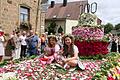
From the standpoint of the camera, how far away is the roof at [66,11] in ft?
236

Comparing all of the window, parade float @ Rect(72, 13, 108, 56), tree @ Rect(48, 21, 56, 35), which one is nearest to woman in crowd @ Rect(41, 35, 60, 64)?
parade float @ Rect(72, 13, 108, 56)

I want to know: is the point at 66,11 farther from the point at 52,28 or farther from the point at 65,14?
the point at 52,28

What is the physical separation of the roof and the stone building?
1737 inches

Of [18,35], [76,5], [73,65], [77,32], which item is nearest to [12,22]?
[18,35]

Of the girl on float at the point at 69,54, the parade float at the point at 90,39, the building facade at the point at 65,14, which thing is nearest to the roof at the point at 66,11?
the building facade at the point at 65,14

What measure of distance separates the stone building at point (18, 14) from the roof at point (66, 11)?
44.1 meters

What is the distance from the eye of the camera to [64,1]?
3034 inches

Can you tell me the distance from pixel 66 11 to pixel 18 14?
169 feet

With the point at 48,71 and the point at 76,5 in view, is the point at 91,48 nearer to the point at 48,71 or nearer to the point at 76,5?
the point at 48,71

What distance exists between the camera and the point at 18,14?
77.2ft

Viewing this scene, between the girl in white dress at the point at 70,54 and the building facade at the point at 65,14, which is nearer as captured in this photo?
the girl in white dress at the point at 70,54

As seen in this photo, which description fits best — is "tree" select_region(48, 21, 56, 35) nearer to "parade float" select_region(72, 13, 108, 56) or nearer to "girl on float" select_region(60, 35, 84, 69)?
"parade float" select_region(72, 13, 108, 56)

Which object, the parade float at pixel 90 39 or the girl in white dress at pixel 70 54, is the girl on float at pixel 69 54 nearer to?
the girl in white dress at pixel 70 54

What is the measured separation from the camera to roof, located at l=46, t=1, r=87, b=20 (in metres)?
71.9
